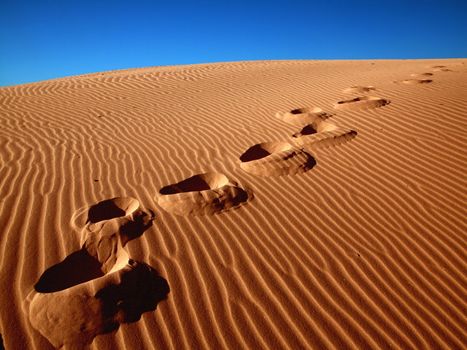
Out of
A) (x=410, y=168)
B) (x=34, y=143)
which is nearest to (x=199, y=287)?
(x=410, y=168)

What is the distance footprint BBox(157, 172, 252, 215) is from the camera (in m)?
3.16

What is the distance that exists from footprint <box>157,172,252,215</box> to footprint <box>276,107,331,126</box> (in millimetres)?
2364

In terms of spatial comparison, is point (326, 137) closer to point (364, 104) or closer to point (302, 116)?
point (302, 116)

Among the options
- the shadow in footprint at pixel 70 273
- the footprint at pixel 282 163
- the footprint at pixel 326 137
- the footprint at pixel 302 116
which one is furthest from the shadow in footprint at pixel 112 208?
the footprint at pixel 302 116

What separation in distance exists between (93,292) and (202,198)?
1.46 m

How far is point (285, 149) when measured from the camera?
4477 mm

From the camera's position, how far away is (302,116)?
18.1 feet

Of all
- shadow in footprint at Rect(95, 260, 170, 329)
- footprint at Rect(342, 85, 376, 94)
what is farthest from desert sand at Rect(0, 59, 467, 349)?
footprint at Rect(342, 85, 376, 94)

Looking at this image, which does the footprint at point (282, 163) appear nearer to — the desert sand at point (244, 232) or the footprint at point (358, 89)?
the desert sand at point (244, 232)

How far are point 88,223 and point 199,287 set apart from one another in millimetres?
1406

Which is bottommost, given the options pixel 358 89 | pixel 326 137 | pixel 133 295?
pixel 133 295

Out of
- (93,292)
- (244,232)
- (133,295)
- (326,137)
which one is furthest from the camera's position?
(326,137)

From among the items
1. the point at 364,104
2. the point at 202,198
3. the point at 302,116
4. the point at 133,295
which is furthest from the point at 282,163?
the point at 364,104

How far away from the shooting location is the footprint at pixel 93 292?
1.95 metres
